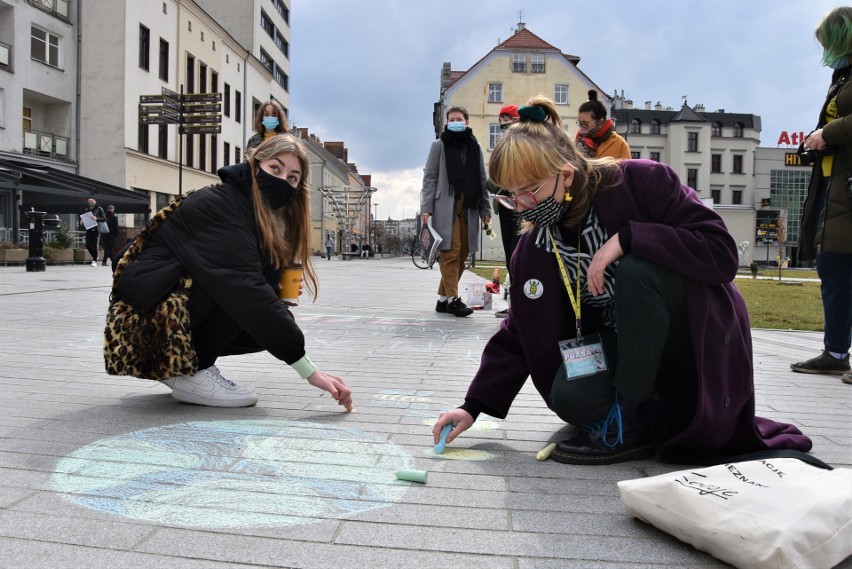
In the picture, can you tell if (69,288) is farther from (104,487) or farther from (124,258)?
(104,487)

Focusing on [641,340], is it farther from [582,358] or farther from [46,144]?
[46,144]

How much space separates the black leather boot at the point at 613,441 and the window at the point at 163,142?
102ft

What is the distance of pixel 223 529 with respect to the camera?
5.31ft

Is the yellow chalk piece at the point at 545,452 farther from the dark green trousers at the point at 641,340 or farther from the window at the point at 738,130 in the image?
the window at the point at 738,130

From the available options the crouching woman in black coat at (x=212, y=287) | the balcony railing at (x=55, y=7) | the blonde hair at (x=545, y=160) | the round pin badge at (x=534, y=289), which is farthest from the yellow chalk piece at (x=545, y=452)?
the balcony railing at (x=55, y=7)

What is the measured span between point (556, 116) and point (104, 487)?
1802 mm

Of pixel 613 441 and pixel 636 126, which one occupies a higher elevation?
pixel 636 126

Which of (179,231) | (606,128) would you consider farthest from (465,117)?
(179,231)

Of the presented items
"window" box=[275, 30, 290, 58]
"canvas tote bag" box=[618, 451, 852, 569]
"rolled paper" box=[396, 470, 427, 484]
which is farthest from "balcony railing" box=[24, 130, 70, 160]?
"window" box=[275, 30, 290, 58]

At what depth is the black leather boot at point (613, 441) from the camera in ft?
7.18

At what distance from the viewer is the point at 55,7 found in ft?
81.0

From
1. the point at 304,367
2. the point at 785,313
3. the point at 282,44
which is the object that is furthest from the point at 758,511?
the point at 282,44

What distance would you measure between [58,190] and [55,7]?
9.78m

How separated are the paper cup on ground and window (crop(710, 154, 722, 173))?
68531 mm
